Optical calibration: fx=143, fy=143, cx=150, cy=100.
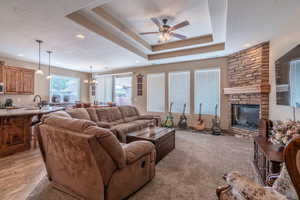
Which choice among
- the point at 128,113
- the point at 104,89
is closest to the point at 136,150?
the point at 128,113

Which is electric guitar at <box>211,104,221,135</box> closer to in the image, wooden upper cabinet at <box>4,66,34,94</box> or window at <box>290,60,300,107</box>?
window at <box>290,60,300,107</box>

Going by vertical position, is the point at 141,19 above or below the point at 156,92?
above

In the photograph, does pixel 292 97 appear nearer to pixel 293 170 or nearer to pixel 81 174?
pixel 293 170

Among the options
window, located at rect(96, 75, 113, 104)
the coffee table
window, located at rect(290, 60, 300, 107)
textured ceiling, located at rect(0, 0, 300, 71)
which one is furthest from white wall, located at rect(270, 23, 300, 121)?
window, located at rect(96, 75, 113, 104)

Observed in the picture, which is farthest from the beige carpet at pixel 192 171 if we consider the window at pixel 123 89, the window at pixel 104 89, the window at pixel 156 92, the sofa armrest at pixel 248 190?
the window at pixel 104 89

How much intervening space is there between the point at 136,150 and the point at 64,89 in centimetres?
745

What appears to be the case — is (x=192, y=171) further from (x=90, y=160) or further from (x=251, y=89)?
(x=251, y=89)

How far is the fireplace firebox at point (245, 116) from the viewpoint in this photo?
4473mm

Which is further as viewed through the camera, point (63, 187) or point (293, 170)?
point (63, 187)

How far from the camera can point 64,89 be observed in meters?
7.73

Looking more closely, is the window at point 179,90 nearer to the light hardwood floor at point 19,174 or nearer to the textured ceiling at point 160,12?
the textured ceiling at point 160,12

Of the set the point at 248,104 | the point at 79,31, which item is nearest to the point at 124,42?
the point at 79,31

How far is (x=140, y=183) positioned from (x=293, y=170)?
5.33 feet

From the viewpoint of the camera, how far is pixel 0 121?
9.71 ft
